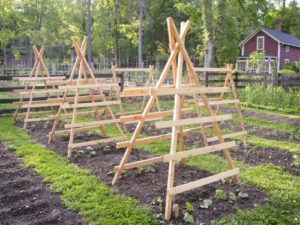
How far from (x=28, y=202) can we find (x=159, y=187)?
5.34 feet

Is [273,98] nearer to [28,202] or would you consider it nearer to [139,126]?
[139,126]

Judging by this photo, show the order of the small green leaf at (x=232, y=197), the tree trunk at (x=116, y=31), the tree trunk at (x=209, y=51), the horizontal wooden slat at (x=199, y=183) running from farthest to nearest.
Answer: the tree trunk at (x=116, y=31) < the tree trunk at (x=209, y=51) < the small green leaf at (x=232, y=197) < the horizontal wooden slat at (x=199, y=183)

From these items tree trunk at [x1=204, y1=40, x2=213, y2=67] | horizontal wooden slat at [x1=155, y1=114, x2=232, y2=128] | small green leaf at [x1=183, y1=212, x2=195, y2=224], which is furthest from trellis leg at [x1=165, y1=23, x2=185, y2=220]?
tree trunk at [x1=204, y1=40, x2=213, y2=67]

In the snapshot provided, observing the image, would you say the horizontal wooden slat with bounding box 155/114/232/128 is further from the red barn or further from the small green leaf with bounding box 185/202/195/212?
the red barn

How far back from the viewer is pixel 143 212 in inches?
150

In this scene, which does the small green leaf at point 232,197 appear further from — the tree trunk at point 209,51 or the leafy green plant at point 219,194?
the tree trunk at point 209,51

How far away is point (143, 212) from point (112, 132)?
4461mm

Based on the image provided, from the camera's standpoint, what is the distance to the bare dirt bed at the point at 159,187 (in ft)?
12.9

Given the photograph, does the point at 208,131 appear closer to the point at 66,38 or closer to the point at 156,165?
the point at 156,165

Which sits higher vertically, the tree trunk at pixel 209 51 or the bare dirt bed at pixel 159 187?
the tree trunk at pixel 209 51

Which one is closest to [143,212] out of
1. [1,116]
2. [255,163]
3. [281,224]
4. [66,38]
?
[281,224]

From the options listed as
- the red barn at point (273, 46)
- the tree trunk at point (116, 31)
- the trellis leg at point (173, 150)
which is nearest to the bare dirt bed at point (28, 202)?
the trellis leg at point (173, 150)

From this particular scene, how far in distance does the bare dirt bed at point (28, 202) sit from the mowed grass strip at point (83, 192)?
0.39 ft

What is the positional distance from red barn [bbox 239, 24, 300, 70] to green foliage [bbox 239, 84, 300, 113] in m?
23.2
